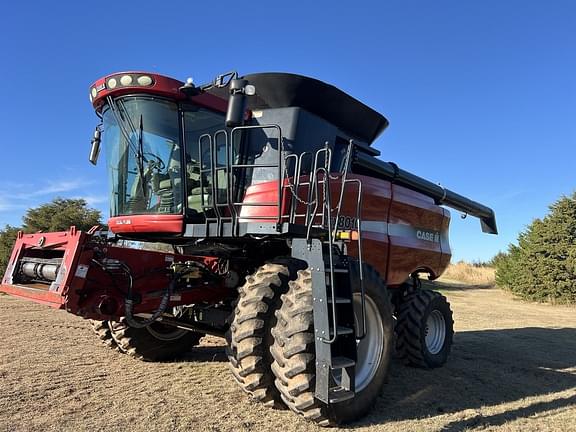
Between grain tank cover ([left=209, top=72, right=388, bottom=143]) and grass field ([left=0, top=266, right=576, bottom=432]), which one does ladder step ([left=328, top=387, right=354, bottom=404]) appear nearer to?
grass field ([left=0, top=266, right=576, bottom=432])

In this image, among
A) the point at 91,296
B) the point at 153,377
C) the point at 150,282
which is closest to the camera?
the point at 91,296

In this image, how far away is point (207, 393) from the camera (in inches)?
188

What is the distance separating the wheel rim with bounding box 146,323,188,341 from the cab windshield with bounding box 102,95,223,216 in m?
1.63

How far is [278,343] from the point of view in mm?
3904

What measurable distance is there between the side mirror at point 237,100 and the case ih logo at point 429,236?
3737 mm

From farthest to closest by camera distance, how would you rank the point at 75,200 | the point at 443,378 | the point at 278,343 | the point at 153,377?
the point at 75,200 → the point at 443,378 → the point at 153,377 → the point at 278,343

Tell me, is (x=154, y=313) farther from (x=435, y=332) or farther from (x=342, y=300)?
(x=435, y=332)

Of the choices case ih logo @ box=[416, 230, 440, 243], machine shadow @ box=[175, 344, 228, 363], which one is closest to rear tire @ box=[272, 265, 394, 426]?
machine shadow @ box=[175, 344, 228, 363]

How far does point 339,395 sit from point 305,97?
3.38 meters

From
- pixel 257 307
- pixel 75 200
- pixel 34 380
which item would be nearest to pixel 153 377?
pixel 34 380

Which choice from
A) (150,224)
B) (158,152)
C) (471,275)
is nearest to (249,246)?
(150,224)

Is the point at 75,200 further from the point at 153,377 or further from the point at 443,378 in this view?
the point at 443,378

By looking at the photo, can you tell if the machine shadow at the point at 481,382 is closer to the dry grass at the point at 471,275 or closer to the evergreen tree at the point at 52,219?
the evergreen tree at the point at 52,219

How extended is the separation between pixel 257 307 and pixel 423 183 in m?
4.61
